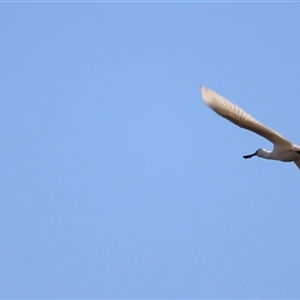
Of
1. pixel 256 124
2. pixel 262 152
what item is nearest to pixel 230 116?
pixel 256 124

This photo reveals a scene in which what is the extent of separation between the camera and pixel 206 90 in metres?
28.8

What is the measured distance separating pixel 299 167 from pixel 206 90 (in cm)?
522

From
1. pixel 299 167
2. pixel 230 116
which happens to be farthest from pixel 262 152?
pixel 230 116

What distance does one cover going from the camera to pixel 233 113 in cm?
2856

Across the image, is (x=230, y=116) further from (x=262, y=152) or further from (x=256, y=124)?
(x=262, y=152)

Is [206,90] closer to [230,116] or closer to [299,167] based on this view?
[230,116]

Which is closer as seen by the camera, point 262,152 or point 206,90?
point 206,90

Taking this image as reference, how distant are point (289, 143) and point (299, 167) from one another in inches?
130

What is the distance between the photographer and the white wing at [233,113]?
93.3 feet

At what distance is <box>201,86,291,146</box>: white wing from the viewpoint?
93.3 feet

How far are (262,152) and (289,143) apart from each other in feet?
9.33

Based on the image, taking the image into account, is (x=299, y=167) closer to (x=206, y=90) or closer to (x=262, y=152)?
(x=262, y=152)

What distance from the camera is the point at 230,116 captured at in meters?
28.7

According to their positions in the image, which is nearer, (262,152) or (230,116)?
(230,116)
